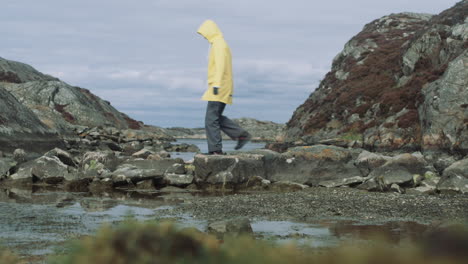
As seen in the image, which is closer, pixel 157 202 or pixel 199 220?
pixel 199 220

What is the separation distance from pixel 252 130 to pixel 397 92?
6830cm

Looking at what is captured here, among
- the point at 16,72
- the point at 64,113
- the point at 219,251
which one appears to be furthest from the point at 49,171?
the point at 16,72

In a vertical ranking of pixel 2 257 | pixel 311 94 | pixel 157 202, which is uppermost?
pixel 311 94

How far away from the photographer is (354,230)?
6898 mm

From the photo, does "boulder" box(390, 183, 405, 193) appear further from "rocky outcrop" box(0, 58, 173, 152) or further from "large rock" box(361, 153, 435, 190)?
"rocky outcrop" box(0, 58, 173, 152)

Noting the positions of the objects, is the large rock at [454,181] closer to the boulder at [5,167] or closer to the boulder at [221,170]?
the boulder at [221,170]

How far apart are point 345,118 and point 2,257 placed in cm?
3960

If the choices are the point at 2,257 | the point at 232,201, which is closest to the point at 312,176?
the point at 232,201

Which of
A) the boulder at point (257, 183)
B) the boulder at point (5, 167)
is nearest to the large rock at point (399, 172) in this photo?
the boulder at point (257, 183)

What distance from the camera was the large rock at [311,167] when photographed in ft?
45.0

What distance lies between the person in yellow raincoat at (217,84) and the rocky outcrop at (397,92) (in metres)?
15.1

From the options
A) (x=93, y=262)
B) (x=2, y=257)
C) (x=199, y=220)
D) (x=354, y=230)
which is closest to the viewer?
(x=93, y=262)

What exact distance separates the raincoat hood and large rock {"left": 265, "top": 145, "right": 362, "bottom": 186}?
3674mm

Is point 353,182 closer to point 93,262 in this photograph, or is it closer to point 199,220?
point 199,220
